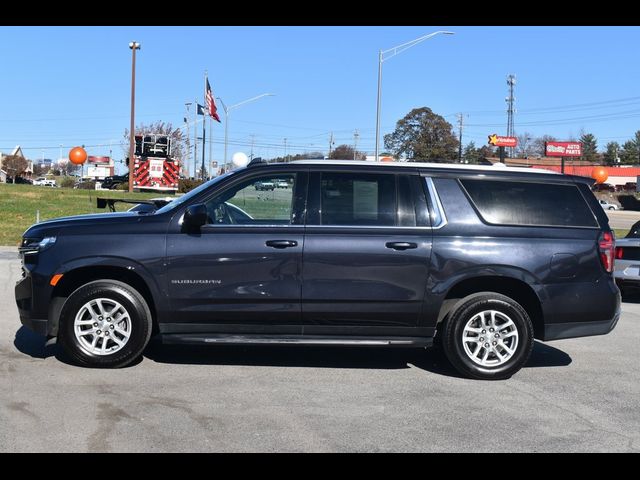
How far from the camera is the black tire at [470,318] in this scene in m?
6.21

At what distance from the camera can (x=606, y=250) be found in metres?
6.31

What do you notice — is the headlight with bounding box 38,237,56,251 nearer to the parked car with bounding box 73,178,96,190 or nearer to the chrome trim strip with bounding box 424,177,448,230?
the chrome trim strip with bounding box 424,177,448,230

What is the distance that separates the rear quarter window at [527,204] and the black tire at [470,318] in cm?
75

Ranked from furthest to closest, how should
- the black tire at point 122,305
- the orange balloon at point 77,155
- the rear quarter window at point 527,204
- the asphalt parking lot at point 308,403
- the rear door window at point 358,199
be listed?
1. the orange balloon at point 77,155
2. the rear quarter window at point 527,204
3. the rear door window at point 358,199
4. the black tire at point 122,305
5. the asphalt parking lot at point 308,403

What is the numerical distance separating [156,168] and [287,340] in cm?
3033

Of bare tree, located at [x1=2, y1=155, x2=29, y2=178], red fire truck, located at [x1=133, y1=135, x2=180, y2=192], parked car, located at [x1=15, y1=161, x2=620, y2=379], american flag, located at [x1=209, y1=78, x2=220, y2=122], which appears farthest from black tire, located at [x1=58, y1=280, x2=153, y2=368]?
bare tree, located at [x1=2, y1=155, x2=29, y2=178]

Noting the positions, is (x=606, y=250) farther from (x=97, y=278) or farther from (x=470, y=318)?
(x=97, y=278)

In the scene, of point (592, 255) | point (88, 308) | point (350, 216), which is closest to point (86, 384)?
point (88, 308)

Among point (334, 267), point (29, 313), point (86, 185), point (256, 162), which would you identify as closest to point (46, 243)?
point (29, 313)

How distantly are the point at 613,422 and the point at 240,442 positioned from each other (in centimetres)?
274

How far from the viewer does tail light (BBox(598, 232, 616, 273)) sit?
6.30 metres

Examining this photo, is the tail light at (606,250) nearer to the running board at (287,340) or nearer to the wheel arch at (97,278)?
the running board at (287,340)

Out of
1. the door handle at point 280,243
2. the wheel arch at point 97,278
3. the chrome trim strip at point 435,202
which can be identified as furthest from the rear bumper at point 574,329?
the wheel arch at point 97,278
